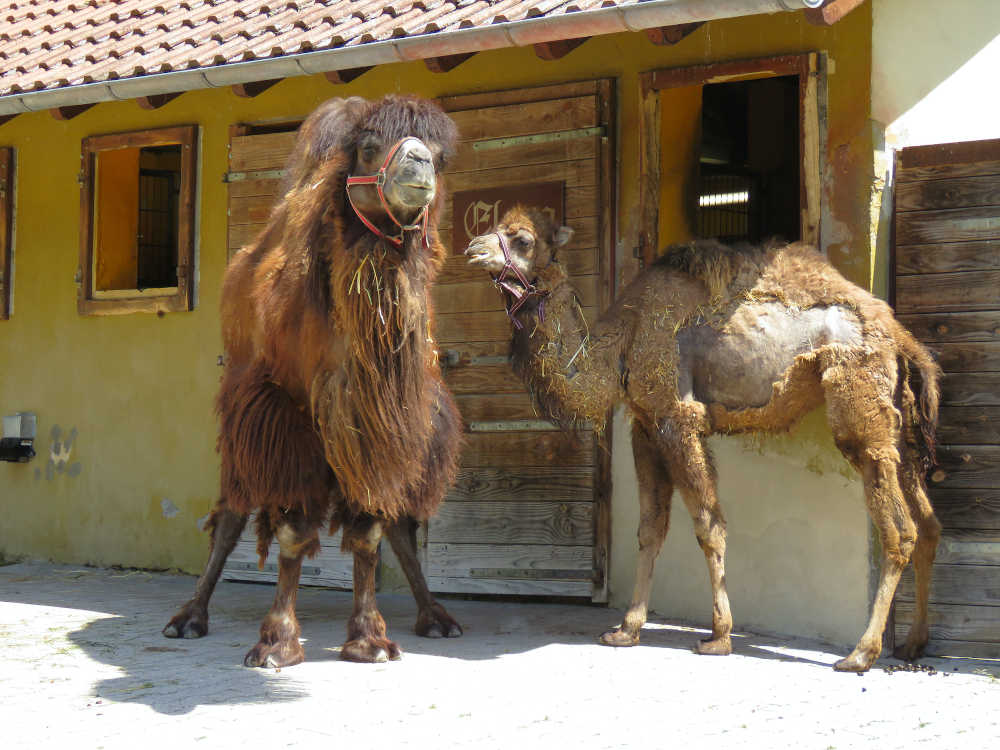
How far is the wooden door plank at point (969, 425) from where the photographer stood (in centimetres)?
586

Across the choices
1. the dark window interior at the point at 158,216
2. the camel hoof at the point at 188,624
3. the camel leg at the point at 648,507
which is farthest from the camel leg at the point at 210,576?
the dark window interior at the point at 158,216

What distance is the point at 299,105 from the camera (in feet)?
27.1

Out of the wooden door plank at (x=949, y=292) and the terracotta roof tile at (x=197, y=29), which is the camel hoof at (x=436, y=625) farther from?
the terracotta roof tile at (x=197, y=29)

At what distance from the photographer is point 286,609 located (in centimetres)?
537

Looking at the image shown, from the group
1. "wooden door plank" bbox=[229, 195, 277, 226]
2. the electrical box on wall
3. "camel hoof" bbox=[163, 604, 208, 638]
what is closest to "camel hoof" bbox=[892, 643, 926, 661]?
"camel hoof" bbox=[163, 604, 208, 638]

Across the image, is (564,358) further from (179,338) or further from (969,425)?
(179,338)

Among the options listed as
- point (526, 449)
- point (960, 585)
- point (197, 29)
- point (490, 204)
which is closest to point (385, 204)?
point (490, 204)

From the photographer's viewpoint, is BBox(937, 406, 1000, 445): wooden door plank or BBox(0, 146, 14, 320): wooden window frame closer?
BBox(937, 406, 1000, 445): wooden door plank

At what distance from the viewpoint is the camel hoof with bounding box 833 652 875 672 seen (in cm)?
549

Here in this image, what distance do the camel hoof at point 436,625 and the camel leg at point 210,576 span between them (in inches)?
42.9

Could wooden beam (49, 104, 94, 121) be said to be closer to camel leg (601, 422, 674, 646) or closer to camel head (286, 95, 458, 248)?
camel head (286, 95, 458, 248)

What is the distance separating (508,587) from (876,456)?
2.58 metres

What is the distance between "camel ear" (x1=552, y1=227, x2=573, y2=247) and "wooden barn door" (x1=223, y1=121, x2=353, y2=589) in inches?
108

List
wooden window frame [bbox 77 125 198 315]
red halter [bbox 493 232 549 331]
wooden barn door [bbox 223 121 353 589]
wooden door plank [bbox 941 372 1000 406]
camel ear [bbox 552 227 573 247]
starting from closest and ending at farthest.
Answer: wooden door plank [bbox 941 372 1000 406] → red halter [bbox 493 232 549 331] → camel ear [bbox 552 227 573 247] → wooden barn door [bbox 223 121 353 589] → wooden window frame [bbox 77 125 198 315]
